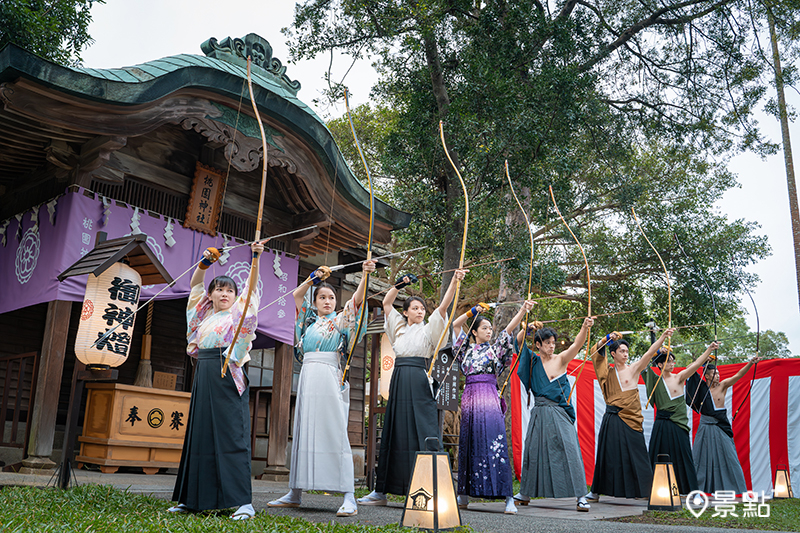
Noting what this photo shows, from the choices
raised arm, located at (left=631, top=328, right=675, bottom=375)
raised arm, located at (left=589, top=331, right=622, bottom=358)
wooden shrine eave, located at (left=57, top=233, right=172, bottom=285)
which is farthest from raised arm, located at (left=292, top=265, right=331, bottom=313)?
raised arm, located at (left=631, top=328, right=675, bottom=375)

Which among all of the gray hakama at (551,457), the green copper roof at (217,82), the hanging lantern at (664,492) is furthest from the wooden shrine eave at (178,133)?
the hanging lantern at (664,492)

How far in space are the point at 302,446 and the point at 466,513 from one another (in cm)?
155

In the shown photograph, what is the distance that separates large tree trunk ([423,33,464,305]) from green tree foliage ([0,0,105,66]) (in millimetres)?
4929

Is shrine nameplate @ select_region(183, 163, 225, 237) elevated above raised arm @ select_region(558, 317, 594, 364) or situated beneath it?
elevated above

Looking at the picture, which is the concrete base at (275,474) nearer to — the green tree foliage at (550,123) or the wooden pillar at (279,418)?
the wooden pillar at (279,418)

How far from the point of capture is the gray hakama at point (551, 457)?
210 inches

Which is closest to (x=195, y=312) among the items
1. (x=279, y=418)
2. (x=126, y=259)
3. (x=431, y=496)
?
(x=126, y=259)

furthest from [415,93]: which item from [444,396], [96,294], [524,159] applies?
[96,294]

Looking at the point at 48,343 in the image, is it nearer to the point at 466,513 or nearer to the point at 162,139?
the point at 162,139

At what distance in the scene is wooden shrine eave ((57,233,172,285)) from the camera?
14.9ft

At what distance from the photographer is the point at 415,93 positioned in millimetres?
9188

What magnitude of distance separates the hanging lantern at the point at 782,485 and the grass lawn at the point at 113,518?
21.3 feet

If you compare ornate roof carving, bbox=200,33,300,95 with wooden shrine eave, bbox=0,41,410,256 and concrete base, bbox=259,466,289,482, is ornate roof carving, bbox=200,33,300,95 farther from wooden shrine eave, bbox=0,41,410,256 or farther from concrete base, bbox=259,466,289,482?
concrete base, bbox=259,466,289,482

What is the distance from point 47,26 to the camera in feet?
26.0
